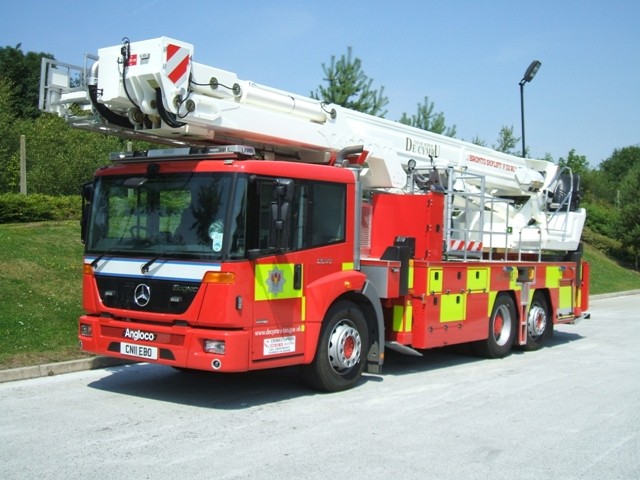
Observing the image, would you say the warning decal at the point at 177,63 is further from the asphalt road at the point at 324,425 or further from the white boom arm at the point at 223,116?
the asphalt road at the point at 324,425

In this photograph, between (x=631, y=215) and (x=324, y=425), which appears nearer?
(x=324, y=425)

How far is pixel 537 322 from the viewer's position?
42.6ft

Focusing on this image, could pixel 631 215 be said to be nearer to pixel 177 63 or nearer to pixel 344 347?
pixel 344 347

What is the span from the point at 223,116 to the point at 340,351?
302 centimetres

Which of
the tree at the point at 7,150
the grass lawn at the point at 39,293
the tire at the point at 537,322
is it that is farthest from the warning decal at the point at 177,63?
the tree at the point at 7,150

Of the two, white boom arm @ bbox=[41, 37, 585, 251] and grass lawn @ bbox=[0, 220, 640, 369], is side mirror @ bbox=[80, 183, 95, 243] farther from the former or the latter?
grass lawn @ bbox=[0, 220, 640, 369]

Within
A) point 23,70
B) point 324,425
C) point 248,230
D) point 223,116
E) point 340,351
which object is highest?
point 23,70

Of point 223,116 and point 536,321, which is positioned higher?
point 223,116

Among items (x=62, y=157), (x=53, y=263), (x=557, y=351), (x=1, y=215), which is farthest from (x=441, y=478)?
(x=62, y=157)

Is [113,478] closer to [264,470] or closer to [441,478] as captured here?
[264,470]

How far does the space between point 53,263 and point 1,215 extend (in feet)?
21.2

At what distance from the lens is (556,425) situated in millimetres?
7242

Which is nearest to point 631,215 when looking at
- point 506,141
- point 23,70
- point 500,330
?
point 506,141

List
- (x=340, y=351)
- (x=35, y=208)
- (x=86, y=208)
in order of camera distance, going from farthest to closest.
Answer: (x=35, y=208) → (x=86, y=208) → (x=340, y=351)
